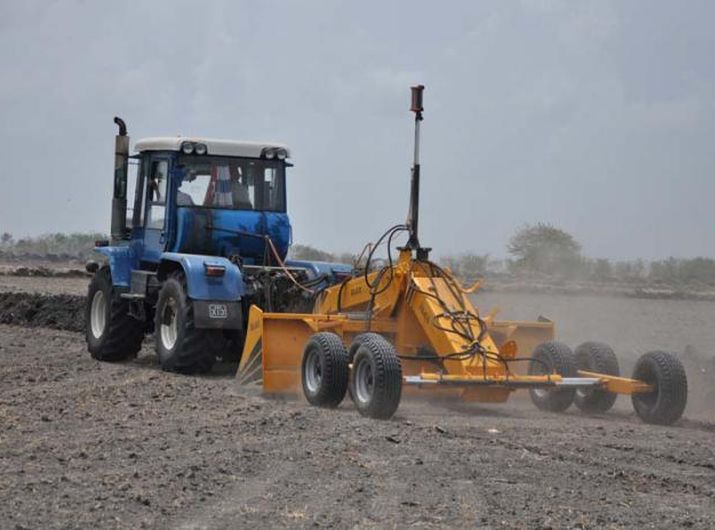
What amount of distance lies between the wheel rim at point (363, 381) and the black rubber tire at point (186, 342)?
10.9 ft

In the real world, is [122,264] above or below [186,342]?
above

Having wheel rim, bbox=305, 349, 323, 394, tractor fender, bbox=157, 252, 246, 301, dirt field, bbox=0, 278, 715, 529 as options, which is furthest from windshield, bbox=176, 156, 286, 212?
wheel rim, bbox=305, 349, 323, 394

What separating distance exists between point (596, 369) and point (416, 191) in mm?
2559

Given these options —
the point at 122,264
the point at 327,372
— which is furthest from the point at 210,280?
the point at 327,372

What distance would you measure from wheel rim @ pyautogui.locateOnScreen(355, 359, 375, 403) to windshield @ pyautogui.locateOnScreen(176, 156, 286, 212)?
15.6 feet

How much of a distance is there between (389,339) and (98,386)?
318 centimetres

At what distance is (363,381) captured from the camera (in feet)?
36.3

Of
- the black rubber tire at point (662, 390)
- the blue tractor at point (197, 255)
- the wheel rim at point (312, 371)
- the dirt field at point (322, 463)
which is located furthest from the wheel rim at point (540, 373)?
the blue tractor at point (197, 255)

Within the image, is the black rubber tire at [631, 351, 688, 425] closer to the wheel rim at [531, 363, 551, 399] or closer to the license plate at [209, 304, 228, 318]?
the wheel rim at [531, 363, 551, 399]

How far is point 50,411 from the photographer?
11.2m

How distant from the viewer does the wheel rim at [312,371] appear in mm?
11648

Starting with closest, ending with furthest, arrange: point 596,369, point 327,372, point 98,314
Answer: point 327,372, point 596,369, point 98,314

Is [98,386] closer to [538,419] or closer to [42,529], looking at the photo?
[538,419]

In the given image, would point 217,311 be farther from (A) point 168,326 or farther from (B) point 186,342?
(A) point 168,326
